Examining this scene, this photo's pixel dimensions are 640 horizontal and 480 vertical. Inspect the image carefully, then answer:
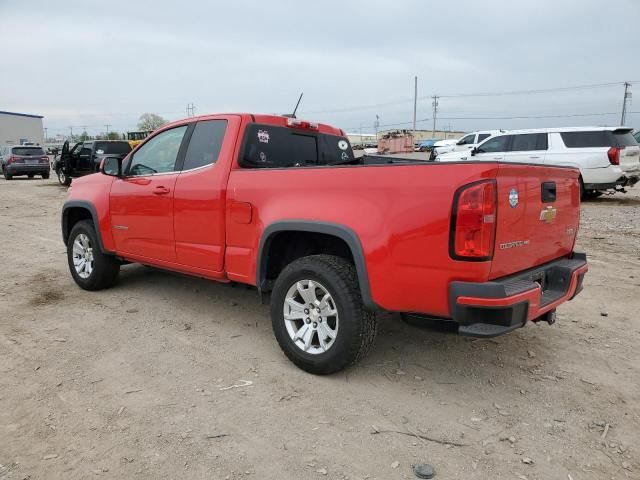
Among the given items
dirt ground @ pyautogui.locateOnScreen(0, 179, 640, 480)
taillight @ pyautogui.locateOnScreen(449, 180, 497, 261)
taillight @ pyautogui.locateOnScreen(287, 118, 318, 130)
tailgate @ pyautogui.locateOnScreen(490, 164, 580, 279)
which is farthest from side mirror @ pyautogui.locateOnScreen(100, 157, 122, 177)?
tailgate @ pyautogui.locateOnScreen(490, 164, 580, 279)

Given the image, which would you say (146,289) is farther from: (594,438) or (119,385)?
(594,438)

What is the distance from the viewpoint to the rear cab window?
401 centimetres

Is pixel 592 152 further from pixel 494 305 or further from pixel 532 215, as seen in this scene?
pixel 494 305

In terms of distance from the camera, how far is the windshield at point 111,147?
17.7m

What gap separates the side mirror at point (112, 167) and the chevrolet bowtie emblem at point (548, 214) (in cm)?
396

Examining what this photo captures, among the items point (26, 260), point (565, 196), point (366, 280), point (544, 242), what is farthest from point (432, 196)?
point (26, 260)

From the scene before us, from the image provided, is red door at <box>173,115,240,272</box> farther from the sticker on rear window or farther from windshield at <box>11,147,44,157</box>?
windshield at <box>11,147,44,157</box>

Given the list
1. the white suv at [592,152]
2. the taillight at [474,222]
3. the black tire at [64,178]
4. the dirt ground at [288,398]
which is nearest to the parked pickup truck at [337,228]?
the taillight at [474,222]

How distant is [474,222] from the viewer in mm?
2572

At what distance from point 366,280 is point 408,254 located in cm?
34

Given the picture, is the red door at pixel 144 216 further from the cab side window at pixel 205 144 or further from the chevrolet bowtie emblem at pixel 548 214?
the chevrolet bowtie emblem at pixel 548 214

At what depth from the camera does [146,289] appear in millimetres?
5461

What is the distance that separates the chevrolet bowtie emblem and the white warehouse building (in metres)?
72.3

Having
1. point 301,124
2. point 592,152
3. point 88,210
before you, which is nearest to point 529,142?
point 592,152
